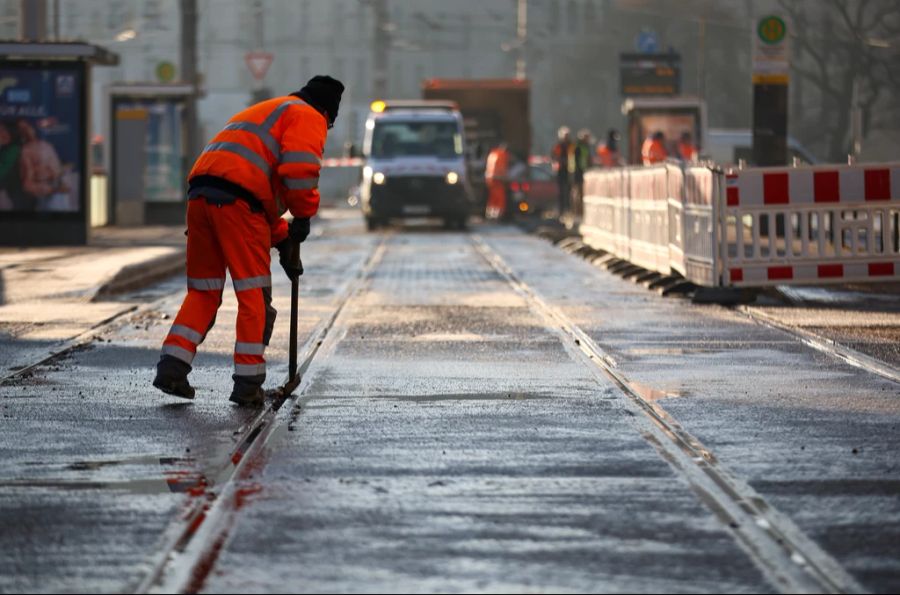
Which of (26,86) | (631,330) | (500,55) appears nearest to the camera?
(631,330)

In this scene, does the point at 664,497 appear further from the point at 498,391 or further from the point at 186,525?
the point at 498,391

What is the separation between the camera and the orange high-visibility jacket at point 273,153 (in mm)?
11078

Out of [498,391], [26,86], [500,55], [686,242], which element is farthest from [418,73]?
[498,391]

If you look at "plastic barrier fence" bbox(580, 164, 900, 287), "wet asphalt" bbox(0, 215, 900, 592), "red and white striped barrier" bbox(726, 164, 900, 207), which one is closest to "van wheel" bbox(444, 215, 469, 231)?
"plastic barrier fence" bbox(580, 164, 900, 287)

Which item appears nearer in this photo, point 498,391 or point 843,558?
point 843,558

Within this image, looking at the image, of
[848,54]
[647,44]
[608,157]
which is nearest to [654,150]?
[608,157]

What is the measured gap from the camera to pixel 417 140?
141 ft

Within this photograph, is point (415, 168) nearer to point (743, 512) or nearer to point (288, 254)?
point (288, 254)

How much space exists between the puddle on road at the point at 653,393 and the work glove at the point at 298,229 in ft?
6.24

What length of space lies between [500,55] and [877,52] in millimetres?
64902

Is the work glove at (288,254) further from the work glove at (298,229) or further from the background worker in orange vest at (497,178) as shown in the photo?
the background worker in orange vest at (497,178)

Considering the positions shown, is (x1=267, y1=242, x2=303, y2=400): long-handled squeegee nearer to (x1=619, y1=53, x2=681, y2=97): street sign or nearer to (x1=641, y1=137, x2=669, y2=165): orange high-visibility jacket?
(x1=641, y1=137, x2=669, y2=165): orange high-visibility jacket

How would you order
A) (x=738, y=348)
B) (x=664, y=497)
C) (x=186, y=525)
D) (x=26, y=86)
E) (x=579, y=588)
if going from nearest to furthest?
(x=579, y=588) → (x=186, y=525) → (x=664, y=497) → (x=738, y=348) → (x=26, y=86)

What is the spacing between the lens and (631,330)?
16.1m
